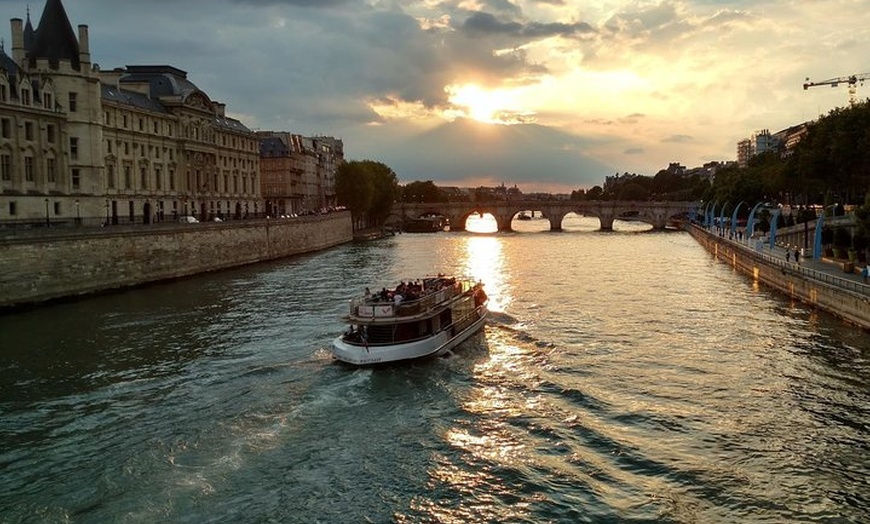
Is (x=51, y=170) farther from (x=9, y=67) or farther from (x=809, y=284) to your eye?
(x=809, y=284)

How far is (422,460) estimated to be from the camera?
63.0 ft

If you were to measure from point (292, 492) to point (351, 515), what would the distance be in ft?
5.58

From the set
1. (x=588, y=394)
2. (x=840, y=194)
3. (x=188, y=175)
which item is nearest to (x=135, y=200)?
(x=188, y=175)

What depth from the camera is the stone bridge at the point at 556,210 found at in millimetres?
146000

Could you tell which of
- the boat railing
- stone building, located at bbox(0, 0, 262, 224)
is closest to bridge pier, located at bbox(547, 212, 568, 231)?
stone building, located at bbox(0, 0, 262, 224)

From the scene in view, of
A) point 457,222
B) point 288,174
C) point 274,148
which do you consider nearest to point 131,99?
point 288,174

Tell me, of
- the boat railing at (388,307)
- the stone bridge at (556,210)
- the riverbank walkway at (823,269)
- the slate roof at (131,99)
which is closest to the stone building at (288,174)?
the stone bridge at (556,210)

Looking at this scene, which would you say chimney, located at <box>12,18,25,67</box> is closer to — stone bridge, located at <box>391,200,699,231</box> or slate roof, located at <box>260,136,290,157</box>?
slate roof, located at <box>260,136,290,157</box>

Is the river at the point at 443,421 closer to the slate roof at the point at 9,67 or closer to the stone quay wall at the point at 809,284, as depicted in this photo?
the stone quay wall at the point at 809,284

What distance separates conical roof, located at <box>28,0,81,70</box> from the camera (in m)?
56.7

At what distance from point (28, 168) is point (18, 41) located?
13447 mm

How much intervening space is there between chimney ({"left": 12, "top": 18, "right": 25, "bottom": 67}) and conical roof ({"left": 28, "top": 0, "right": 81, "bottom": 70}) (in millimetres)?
2018

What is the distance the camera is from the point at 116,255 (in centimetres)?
4978

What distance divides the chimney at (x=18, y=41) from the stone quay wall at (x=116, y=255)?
17.9 meters
